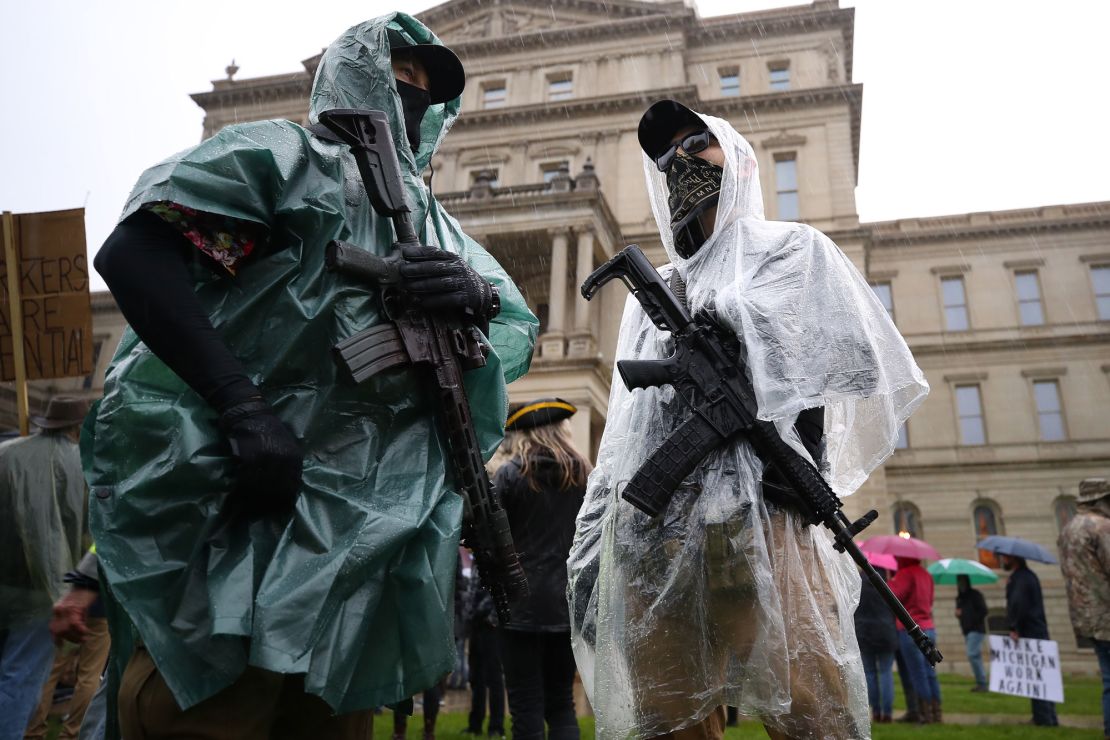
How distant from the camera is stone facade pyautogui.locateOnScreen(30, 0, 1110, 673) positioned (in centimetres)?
2461

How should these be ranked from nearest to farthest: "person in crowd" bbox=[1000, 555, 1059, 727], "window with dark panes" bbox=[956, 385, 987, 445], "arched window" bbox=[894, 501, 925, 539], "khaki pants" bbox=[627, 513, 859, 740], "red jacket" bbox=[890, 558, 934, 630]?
"khaki pants" bbox=[627, 513, 859, 740], "person in crowd" bbox=[1000, 555, 1059, 727], "red jacket" bbox=[890, 558, 934, 630], "arched window" bbox=[894, 501, 925, 539], "window with dark panes" bbox=[956, 385, 987, 445]

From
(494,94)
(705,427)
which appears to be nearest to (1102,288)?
(494,94)

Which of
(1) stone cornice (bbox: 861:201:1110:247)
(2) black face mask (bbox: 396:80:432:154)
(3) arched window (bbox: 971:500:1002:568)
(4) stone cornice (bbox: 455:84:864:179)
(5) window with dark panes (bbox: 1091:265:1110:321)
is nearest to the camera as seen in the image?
(2) black face mask (bbox: 396:80:432:154)

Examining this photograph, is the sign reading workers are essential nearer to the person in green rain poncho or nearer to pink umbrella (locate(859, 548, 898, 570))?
pink umbrella (locate(859, 548, 898, 570))

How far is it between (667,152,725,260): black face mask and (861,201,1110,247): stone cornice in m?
36.2

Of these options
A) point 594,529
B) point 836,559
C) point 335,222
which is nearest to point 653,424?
point 594,529

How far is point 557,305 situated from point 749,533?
20228 millimetres

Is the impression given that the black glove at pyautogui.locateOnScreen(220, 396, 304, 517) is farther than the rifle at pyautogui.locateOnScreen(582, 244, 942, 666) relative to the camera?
No

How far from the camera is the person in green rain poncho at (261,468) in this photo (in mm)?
1486

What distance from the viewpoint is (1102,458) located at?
1297 inches

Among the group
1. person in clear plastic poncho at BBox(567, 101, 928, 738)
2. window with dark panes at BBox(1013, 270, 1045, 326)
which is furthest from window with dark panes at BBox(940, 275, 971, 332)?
person in clear plastic poncho at BBox(567, 101, 928, 738)

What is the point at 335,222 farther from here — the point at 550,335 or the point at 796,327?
the point at 550,335

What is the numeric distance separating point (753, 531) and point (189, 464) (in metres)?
1.58

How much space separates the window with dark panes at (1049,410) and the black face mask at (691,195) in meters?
37.3
